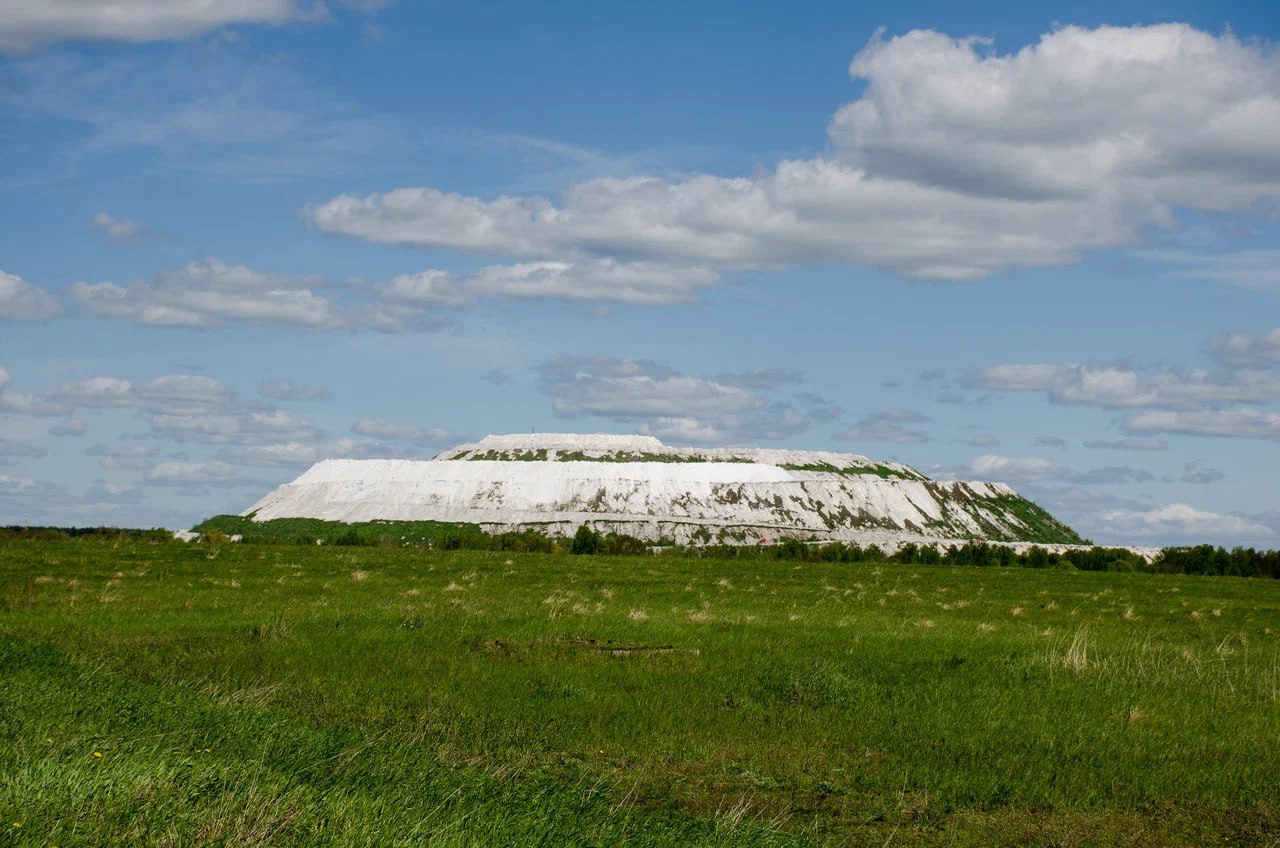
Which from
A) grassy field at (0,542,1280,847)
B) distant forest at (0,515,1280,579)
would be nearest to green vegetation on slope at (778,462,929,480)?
distant forest at (0,515,1280,579)

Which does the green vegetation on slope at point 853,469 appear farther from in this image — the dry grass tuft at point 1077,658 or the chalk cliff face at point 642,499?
the dry grass tuft at point 1077,658

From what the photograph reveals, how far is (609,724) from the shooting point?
16938 mm

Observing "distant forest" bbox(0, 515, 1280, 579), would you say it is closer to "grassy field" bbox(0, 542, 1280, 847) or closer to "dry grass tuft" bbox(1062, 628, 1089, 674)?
"grassy field" bbox(0, 542, 1280, 847)

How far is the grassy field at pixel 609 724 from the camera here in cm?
1004

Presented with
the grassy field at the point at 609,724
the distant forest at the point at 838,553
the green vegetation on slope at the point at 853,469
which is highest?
the green vegetation on slope at the point at 853,469

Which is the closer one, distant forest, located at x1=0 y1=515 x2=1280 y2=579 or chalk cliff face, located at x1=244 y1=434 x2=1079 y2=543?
distant forest, located at x1=0 y1=515 x2=1280 y2=579

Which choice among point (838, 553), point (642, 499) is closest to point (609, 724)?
point (838, 553)

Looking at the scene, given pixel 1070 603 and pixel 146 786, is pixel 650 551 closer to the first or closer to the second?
pixel 1070 603

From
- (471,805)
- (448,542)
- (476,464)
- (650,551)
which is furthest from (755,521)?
(471,805)

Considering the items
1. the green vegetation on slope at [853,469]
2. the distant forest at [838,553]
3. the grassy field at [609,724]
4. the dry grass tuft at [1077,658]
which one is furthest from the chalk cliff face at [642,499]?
the dry grass tuft at [1077,658]

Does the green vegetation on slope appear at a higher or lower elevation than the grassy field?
higher

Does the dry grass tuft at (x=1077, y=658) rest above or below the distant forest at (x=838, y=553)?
below

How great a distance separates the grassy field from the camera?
32.9 feet

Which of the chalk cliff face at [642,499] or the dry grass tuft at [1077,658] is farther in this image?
the chalk cliff face at [642,499]
